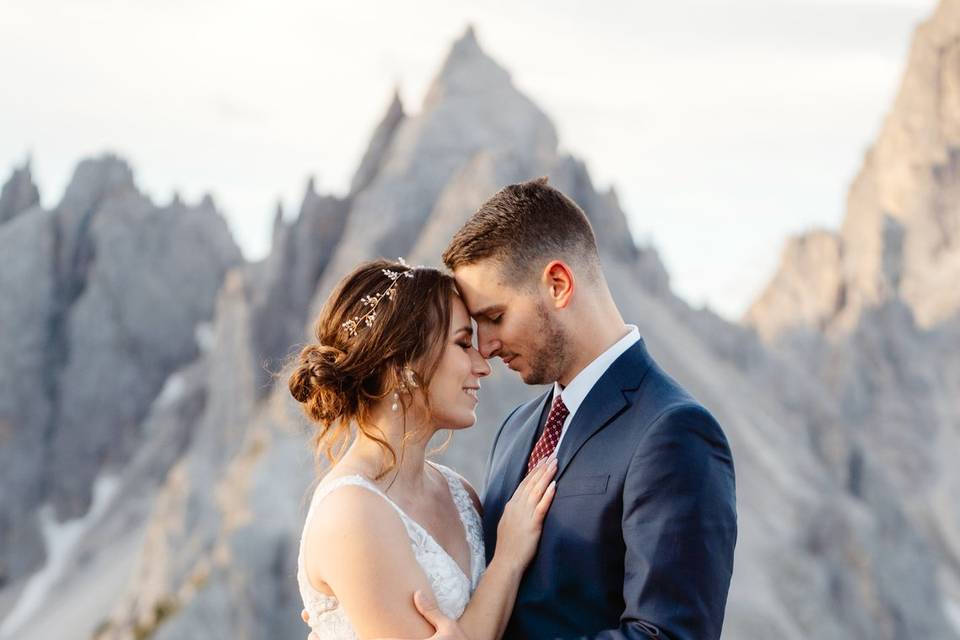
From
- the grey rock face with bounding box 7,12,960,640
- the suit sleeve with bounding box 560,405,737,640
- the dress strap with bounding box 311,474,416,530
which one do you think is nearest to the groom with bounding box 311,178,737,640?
the suit sleeve with bounding box 560,405,737,640

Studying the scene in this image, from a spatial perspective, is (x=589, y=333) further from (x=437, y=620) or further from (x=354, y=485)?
(x=437, y=620)

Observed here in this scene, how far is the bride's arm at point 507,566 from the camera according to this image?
5.85 meters

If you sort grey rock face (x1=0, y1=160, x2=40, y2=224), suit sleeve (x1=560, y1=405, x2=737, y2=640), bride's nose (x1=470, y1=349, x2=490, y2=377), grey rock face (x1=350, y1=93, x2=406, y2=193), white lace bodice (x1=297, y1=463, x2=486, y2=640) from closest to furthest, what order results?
suit sleeve (x1=560, y1=405, x2=737, y2=640)
white lace bodice (x1=297, y1=463, x2=486, y2=640)
bride's nose (x1=470, y1=349, x2=490, y2=377)
grey rock face (x1=350, y1=93, x2=406, y2=193)
grey rock face (x1=0, y1=160, x2=40, y2=224)

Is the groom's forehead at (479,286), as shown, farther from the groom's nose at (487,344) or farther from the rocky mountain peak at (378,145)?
the rocky mountain peak at (378,145)

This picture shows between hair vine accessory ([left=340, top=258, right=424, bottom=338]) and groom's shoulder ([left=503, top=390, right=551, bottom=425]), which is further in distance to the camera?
groom's shoulder ([left=503, top=390, right=551, bottom=425])

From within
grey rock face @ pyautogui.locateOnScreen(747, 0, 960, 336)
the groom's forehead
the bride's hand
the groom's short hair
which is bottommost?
grey rock face @ pyautogui.locateOnScreen(747, 0, 960, 336)

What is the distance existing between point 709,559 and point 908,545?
170ft

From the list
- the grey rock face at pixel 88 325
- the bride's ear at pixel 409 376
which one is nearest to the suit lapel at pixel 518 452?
the bride's ear at pixel 409 376

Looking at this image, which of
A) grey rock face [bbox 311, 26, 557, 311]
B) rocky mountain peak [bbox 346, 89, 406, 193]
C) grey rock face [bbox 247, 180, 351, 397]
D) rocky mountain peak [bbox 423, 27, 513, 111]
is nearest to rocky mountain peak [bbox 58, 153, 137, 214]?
grey rock face [bbox 247, 180, 351, 397]

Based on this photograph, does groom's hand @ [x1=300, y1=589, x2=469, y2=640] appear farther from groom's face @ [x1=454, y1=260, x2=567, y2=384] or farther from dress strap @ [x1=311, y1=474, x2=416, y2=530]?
groom's face @ [x1=454, y1=260, x2=567, y2=384]

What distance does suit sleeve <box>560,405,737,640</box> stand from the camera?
17.2 ft

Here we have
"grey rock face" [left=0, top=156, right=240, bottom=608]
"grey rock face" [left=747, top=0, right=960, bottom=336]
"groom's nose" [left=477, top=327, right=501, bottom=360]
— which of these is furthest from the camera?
"grey rock face" [left=747, top=0, right=960, bottom=336]

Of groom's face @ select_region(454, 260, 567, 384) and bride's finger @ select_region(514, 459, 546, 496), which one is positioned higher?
groom's face @ select_region(454, 260, 567, 384)

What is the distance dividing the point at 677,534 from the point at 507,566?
3.49 ft
